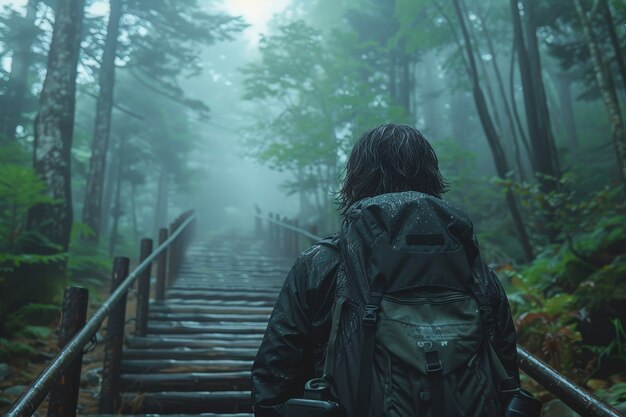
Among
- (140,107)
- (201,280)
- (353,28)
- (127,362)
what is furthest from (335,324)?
(140,107)

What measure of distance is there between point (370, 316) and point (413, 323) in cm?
14

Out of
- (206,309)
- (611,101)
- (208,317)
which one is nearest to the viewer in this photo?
(611,101)

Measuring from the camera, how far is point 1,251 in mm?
6789

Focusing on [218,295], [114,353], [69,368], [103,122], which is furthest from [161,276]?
[103,122]

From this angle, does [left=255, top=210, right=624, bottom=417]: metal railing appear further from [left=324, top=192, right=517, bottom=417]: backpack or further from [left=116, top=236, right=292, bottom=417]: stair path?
[left=116, top=236, right=292, bottom=417]: stair path

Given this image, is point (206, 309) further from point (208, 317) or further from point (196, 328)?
point (196, 328)

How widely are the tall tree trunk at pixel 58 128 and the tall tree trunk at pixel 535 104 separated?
25.4 ft

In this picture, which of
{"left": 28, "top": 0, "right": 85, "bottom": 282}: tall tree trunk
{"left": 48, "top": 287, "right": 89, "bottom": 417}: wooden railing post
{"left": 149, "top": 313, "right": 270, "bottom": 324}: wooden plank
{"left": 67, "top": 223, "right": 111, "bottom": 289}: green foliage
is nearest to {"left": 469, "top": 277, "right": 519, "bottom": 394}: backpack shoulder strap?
{"left": 48, "top": 287, "right": 89, "bottom": 417}: wooden railing post

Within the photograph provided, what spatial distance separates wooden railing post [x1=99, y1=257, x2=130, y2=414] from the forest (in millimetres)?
1328

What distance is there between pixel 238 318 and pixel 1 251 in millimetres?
3552

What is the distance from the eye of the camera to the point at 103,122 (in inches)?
547

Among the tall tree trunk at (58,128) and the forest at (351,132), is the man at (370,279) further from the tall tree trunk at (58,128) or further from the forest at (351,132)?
the tall tree trunk at (58,128)

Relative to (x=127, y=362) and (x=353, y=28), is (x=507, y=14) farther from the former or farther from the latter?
(x=127, y=362)

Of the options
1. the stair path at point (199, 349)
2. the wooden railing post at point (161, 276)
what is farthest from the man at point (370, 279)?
the wooden railing post at point (161, 276)
